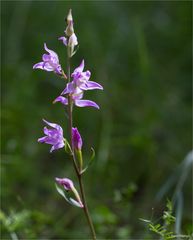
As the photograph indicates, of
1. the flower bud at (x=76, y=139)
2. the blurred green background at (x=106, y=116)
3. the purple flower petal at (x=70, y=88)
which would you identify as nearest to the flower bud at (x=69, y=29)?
the purple flower petal at (x=70, y=88)

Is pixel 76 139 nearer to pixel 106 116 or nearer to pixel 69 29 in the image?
pixel 69 29

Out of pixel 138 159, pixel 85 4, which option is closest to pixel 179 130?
pixel 138 159

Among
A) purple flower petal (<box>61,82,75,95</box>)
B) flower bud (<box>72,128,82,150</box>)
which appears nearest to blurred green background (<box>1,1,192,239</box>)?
flower bud (<box>72,128,82,150</box>)

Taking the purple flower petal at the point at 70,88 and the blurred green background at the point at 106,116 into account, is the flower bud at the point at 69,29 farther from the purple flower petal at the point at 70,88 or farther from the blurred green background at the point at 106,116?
the blurred green background at the point at 106,116

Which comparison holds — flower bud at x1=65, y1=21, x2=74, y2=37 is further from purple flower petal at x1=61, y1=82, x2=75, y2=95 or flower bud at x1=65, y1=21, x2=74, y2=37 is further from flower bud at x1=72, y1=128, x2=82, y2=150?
flower bud at x1=72, y1=128, x2=82, y2=150

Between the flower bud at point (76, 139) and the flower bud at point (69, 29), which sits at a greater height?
the flower bud at point (69, 29)

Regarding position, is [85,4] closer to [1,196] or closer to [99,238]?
[1,196]

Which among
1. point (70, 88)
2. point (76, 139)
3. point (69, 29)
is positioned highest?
point (69, 29)

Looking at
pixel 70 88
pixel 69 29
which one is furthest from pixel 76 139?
pixel 69 29
